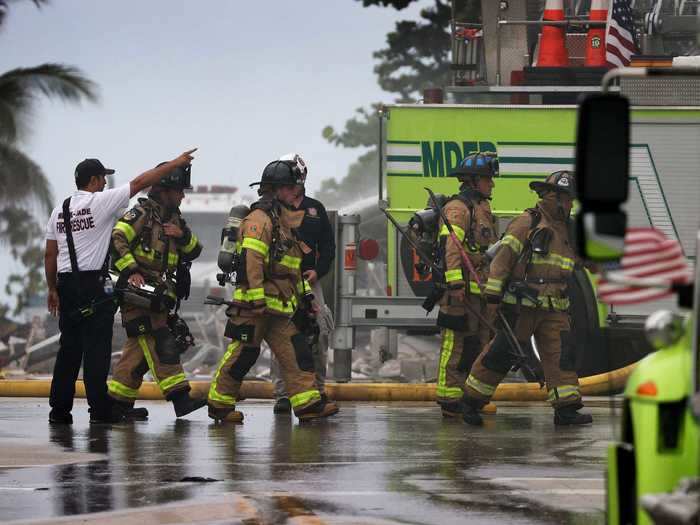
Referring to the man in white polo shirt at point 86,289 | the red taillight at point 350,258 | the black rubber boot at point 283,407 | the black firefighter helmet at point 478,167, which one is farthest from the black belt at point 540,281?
the man in white polo shirt at point 86,289

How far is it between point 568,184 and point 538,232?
43 centimetres

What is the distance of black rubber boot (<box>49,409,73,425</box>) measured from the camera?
37.2 ft

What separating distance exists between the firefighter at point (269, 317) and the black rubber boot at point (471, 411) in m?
1.00

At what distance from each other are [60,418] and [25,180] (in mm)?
20960

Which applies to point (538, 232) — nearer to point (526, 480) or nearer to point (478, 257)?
point (478, 257)

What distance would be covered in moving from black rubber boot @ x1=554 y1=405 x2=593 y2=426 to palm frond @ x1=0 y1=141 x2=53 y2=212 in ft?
70.5

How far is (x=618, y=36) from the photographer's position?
1479 cm

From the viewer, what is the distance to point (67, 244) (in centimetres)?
1125

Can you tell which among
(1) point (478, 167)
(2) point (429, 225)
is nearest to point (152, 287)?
(2) point (429, 225)

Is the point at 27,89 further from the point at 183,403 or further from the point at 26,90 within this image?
the point at 183,403

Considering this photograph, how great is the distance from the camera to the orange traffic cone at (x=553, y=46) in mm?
15125

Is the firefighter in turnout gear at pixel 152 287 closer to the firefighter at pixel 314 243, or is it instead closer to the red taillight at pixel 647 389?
the firefighter at pixel 314 243

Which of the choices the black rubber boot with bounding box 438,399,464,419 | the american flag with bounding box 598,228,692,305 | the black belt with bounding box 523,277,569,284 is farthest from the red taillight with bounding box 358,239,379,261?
the american flag with bounding box 598,228,692,305

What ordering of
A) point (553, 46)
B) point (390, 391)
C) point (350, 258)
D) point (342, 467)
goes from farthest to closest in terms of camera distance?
point (553, 46) < point (350, 258) < point (390, 391) < point (342, 467)
